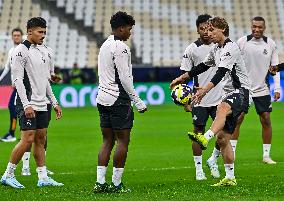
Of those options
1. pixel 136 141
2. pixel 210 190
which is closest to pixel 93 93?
pixel 136 141

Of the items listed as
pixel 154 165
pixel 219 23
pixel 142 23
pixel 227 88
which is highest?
pixel 142 23

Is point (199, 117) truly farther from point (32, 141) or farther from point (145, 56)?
point (145, 56)

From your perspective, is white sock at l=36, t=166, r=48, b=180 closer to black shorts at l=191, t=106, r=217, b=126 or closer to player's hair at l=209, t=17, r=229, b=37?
black shorts at l=191, t=106, r=217, b=126

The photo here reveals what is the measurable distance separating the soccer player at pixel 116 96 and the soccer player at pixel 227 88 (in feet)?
3.29

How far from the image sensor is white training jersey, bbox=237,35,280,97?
48.3 feet

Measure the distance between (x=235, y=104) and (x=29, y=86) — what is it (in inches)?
106

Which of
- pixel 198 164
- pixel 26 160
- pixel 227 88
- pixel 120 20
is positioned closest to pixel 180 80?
pixel 227 88

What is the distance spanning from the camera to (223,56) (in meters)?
11.1

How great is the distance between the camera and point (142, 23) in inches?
1656

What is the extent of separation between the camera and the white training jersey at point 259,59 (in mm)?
14719

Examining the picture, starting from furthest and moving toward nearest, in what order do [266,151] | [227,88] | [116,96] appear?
[266,151]
[227,88]
[116,96]

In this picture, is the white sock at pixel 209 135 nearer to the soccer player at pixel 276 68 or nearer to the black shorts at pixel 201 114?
the black shorts at pixel 201 114

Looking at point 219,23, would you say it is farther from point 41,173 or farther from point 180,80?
point 41,173

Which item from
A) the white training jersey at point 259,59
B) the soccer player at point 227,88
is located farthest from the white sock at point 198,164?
the white training jersey at point 259,59
